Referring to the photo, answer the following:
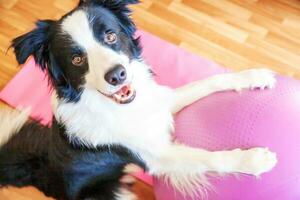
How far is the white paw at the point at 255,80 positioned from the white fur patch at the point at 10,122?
100cm

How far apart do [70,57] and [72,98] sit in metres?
0.19

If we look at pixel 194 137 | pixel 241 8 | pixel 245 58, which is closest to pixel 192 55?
pixel 245 58

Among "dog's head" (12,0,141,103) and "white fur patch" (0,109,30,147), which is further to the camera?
"white fur patch" (0,109,30,147)

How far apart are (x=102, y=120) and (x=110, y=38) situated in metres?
0.35

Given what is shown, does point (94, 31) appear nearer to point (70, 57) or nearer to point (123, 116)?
point (70, 57)

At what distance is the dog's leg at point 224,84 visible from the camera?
65.1 inches

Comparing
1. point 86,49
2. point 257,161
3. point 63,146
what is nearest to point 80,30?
point 86,49

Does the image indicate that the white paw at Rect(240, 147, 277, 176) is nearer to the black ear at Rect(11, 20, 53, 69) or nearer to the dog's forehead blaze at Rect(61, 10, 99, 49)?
the dog's forehead blaze at Rect(61, 10, 99, 49)

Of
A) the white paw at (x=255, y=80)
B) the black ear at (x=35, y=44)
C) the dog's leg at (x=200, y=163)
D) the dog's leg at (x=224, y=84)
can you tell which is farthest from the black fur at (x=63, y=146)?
the white paw at (x=255, y=80)

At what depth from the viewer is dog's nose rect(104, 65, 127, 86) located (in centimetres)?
137

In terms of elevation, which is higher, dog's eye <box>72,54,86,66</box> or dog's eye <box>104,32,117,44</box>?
dog's eye <box>104,32,117,44</box>

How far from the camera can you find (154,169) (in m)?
1.71

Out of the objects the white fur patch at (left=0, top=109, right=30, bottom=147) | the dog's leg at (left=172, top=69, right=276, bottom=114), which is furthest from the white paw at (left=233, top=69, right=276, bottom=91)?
the white fur patch at (left=0, top=109, right=30, bottom=147)

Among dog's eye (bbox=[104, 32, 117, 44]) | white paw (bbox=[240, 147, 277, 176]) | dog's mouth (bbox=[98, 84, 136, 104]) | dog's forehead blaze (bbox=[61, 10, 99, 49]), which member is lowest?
white paw (bbox=[240, 147, 277, 176])
